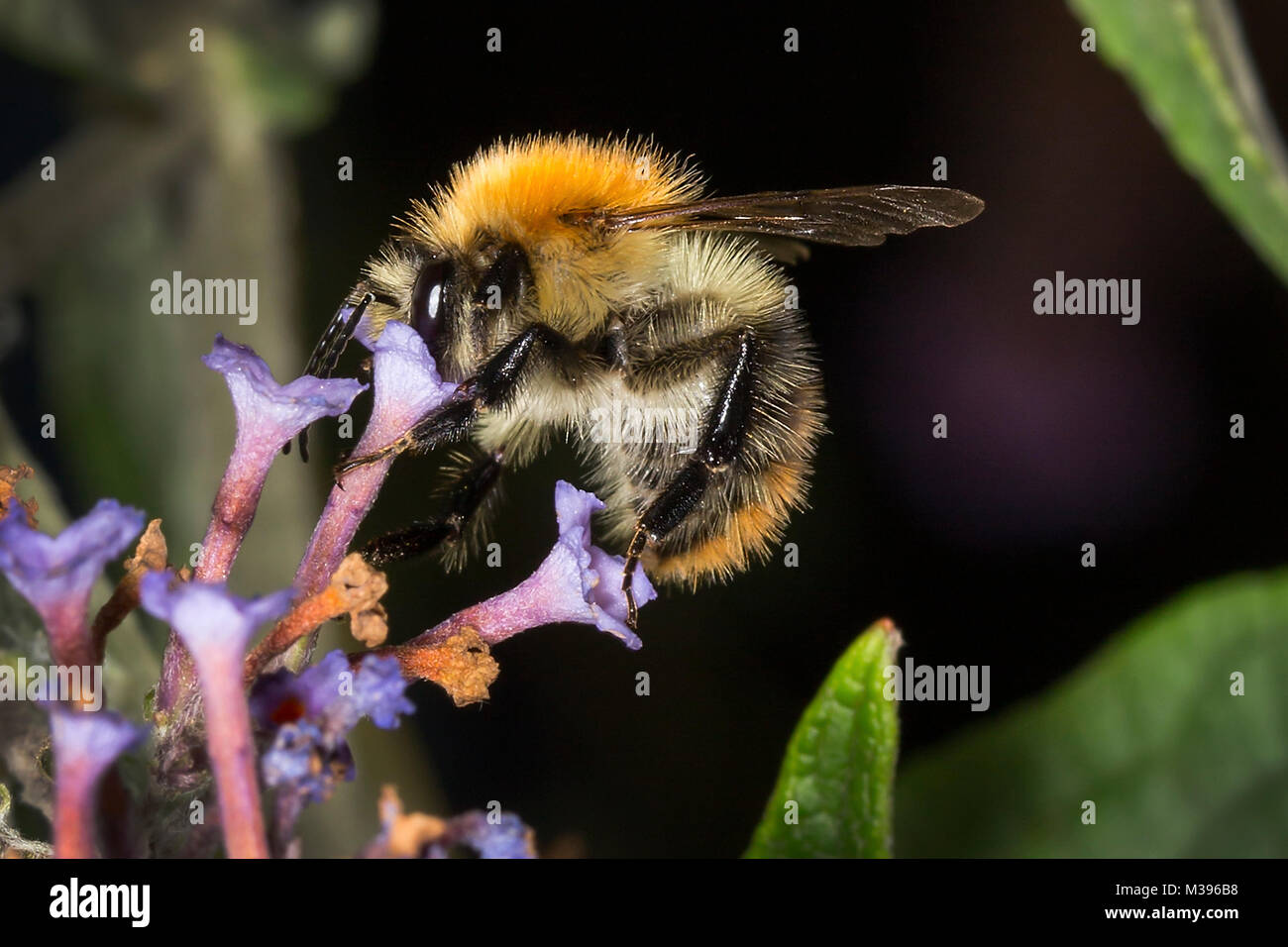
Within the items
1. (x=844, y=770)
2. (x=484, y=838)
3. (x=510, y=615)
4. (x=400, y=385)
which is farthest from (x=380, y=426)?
(x=844, y=770)

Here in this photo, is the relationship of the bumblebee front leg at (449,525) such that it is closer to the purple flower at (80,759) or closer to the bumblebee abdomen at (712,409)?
the bumblebee abdomen at (712,409)

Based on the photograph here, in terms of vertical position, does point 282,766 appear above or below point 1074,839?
above

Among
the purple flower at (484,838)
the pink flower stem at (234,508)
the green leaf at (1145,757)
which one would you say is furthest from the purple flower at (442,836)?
the green leaf at (1145,757)

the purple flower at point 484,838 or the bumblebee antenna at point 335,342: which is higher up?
the bumblebee antenna at point 335,342

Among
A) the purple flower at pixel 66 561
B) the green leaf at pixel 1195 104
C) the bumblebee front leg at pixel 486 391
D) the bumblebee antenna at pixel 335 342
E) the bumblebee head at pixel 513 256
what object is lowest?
the purple flower at pixel 66 561
